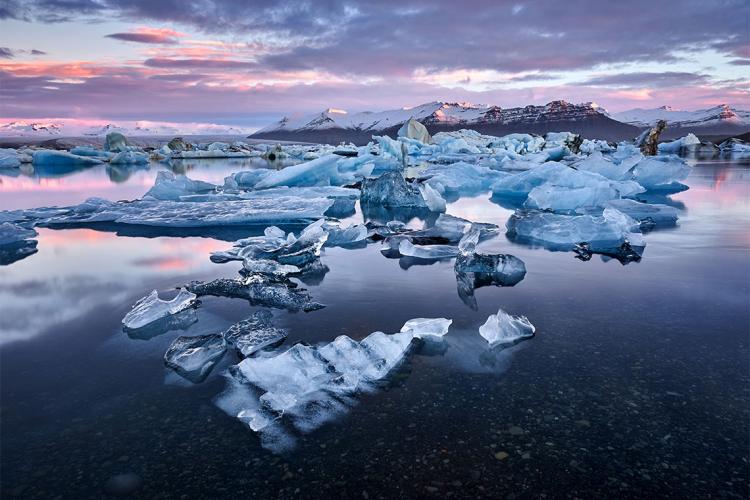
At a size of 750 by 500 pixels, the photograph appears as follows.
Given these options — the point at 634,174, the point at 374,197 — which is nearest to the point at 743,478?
the point at 374,197

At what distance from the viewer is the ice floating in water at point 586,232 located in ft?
13.0

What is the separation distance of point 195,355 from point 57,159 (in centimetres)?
2316

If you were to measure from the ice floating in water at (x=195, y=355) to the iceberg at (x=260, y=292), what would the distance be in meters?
0.53

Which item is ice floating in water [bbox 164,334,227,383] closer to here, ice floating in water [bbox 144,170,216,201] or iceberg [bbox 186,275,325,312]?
iceberg [bbox 186,275,325,312]

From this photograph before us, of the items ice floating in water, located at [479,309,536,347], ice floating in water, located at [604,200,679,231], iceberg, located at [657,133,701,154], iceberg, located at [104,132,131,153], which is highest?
iceberg, located at [104,132,131,153]

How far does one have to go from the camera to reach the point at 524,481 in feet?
3.94

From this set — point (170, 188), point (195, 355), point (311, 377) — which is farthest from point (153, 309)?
point (170, 188)

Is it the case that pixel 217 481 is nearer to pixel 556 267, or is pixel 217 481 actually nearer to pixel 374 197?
pixel 556 267

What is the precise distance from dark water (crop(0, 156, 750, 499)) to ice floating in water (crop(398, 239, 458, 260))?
73 cm

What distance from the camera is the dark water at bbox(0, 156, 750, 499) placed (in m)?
1.22

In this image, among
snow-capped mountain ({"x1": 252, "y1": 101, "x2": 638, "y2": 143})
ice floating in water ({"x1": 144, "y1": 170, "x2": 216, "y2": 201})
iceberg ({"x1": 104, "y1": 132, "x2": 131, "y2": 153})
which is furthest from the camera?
snow-capped mountain ({"x1": 252, "y1": 101, "x2": 638, "y2": 143})

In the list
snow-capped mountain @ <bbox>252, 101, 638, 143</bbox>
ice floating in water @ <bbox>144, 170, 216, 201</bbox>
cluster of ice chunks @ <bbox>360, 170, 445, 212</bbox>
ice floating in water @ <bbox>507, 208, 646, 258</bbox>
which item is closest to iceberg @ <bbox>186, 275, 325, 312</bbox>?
ice floating in water @ <bbox>507, 208, 646, 258</bbox>

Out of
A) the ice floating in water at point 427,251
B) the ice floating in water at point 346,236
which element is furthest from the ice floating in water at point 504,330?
the ice floating in water at point 346,236

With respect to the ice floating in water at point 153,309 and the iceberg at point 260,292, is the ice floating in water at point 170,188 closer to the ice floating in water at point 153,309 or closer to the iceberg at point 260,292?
the iceberg at point 260,292
